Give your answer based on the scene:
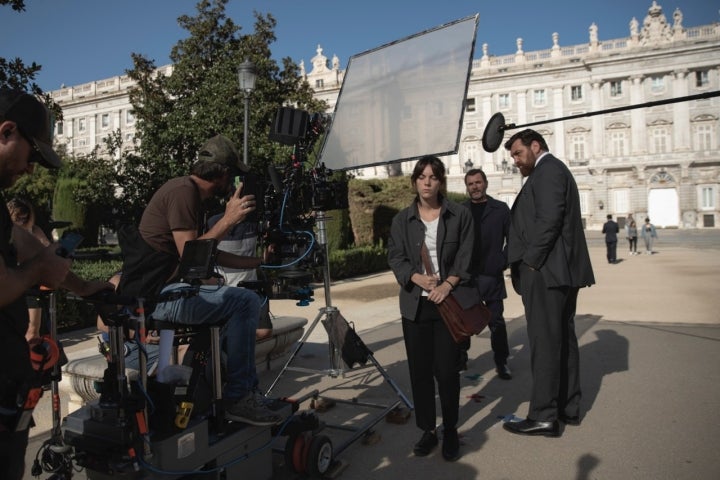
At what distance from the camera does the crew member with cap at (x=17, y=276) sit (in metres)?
1.80

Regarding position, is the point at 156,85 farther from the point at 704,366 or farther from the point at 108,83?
the point at 108,83

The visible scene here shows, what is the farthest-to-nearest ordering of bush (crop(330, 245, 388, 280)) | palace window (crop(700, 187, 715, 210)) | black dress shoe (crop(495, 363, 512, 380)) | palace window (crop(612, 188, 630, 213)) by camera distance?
palace window (crop(612, 188, 630, 213)), palace window (crop(700, 187, 715, 210)), bush (crop(330, 245, 388, 280)), black dress shoe (crop(495, 363, 512, 380))

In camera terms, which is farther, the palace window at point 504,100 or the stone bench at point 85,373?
the palace window at point 504,100

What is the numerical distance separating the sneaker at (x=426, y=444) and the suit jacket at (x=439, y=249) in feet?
2.75

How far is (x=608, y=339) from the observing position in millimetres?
7043

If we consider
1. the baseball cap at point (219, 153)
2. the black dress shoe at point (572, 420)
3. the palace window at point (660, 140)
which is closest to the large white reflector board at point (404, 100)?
the baseball cap at point (219, 153)

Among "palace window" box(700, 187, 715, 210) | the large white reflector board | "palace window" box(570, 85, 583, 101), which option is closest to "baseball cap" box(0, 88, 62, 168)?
the large white reflector board

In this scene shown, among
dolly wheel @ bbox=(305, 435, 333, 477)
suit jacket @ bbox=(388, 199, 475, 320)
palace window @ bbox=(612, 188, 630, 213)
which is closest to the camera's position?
dolly wheel @ bbox=(305, 435, 333, 477)

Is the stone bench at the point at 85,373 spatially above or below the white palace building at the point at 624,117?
below

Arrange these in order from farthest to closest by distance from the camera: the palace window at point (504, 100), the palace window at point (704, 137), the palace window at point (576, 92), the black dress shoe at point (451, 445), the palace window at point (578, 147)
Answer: the palace window at point (504, 100), the palace window at point (576, 92), the palace window at point (578, 147), the palace window at point (704, 137), the black dress shoe at point (451, 445)

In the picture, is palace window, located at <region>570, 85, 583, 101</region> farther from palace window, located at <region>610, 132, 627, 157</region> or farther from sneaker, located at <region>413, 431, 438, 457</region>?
sneaker, located at <region>413, 431, 438, 457</region>

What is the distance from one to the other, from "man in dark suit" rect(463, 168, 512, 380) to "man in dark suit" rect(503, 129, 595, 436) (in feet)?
3.86

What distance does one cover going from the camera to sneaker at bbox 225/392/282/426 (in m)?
3.13

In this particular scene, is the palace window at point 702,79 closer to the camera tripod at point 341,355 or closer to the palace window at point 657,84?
the palace window at point 657,84
